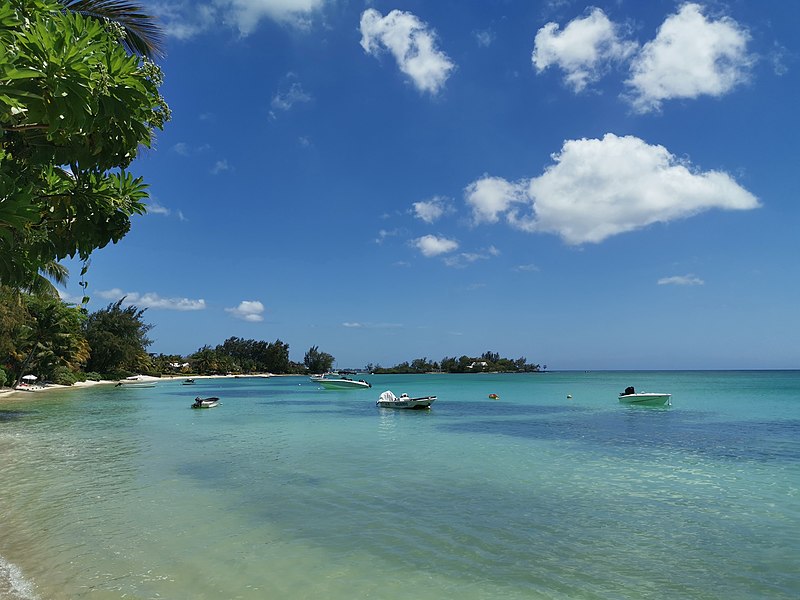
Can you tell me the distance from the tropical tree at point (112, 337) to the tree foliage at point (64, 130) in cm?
8566

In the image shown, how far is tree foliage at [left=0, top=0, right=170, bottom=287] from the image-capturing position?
141 inches

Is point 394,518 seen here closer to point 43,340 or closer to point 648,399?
point 648,399

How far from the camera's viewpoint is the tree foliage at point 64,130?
3.58 metres

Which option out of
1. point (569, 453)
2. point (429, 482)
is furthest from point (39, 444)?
point (569, 453)

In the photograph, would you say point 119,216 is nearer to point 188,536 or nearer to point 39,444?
point 188,536

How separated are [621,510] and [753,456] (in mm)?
11008

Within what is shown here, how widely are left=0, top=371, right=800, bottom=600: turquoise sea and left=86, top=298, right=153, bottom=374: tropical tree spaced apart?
66.4 meters

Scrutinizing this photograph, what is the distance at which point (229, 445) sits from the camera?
20.2 metres

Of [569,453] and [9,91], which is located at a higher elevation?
[9,91]

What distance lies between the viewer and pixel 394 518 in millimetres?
10219

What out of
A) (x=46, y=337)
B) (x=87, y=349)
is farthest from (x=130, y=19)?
(x=87, y=349)

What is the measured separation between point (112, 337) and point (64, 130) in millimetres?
87095

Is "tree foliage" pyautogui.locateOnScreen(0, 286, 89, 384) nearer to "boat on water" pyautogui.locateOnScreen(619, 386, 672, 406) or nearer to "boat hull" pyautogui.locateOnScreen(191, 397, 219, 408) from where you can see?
"boat hull" pyautogui.locateOnScreen(191, 397, 219, 408)

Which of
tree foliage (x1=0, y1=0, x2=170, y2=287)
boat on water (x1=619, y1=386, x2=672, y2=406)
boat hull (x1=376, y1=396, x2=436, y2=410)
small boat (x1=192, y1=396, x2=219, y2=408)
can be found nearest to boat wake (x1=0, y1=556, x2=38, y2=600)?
tree foliage (x1=0, y1=0, x2=170, y2=287)
